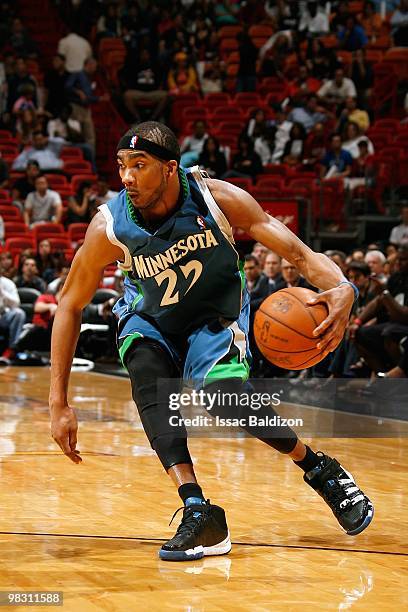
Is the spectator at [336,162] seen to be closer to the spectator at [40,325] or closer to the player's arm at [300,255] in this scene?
the spectator at [40,325]

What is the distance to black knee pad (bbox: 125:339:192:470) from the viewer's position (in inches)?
173

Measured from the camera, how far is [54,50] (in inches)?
784

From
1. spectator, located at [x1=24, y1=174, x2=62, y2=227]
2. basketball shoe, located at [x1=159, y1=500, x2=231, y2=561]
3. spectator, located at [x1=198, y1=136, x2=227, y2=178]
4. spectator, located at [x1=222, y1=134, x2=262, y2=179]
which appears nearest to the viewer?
basketball shoe, located at [x1=159, y1=500, x2=231, y2=561]

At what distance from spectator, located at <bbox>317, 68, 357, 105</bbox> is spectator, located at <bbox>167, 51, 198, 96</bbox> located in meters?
2.16

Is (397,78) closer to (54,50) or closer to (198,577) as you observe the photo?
(54,50)

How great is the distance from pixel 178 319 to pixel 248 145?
1269 cm

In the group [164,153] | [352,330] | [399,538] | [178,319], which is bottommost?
[352,330]

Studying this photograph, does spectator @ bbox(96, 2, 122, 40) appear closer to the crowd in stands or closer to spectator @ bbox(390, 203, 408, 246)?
the crowd in stands

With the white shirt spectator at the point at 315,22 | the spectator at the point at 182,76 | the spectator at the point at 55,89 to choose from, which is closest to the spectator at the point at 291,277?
the spectator at the point at 55,89

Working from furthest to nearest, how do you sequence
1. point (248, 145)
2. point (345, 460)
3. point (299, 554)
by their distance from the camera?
point (248, 145), point (345, 460), point (299, 554)

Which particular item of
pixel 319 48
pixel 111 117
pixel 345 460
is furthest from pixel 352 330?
pixel 319 48

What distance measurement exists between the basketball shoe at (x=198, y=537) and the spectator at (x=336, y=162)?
1219 cm

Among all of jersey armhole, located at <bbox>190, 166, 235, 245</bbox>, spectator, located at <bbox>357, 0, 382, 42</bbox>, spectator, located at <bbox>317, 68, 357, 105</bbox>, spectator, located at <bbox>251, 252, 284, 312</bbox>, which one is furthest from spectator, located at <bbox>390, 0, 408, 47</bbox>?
jersey armhole, located at <bbox>190, 166, 235, 245</bbox>

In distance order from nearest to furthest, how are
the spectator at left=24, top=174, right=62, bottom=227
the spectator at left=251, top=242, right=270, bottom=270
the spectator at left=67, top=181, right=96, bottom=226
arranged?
the spectator at left=251, top=242, right=270, bottom=270, the spectator at left=24, top=174, right=62, bottom=227, the spectator at left=67, top=181, right=96, bottom=226
